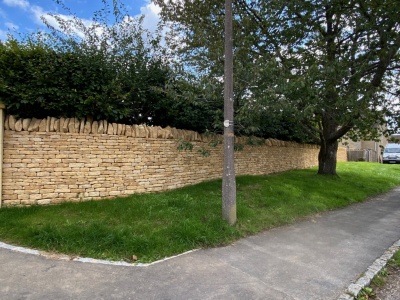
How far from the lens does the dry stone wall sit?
5570mm

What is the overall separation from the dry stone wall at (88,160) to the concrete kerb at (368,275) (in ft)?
15.4

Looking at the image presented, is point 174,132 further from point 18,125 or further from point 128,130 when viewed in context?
point 18,125

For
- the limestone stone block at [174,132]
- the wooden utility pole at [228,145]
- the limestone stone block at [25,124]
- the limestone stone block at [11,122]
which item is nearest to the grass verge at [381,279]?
the wooden utility pole at [228,145]

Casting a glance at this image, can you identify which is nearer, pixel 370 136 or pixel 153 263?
pixel 153 263

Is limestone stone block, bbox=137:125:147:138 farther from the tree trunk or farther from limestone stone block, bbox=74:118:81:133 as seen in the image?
the tree trunk

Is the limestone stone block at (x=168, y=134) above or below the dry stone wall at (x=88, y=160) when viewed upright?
above

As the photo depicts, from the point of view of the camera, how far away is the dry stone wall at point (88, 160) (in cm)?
557

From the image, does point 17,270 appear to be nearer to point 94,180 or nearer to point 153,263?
point 153,263

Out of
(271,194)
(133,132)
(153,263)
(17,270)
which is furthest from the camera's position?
(271,194)

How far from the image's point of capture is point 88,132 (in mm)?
6121

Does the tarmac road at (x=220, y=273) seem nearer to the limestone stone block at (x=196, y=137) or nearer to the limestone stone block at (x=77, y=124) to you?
the limestone stone block at (x=77, y=124)

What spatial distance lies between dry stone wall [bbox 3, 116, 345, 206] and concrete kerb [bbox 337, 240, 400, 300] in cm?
470

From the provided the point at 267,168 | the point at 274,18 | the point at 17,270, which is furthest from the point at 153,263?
the point at 267,168

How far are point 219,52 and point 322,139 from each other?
23.6 ft
